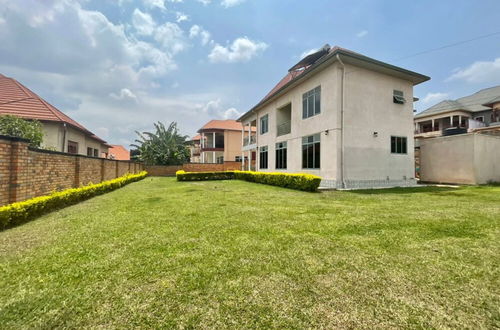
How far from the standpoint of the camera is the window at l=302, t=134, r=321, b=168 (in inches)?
484

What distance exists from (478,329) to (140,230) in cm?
476

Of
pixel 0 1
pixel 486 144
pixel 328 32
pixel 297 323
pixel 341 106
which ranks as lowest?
pixel 297 323

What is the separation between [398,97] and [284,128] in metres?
7.07

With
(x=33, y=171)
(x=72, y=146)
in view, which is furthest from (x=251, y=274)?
(x=72, y=146)

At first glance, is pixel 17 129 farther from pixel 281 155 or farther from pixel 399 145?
pixel 399 145

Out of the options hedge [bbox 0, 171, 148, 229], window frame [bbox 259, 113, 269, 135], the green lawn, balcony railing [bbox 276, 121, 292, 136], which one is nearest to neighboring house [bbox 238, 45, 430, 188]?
balcony railing [bbox 276, 121, 292, 136]

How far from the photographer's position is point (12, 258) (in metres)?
2.97

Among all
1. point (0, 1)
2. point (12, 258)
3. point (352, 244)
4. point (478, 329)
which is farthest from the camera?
point (0, 1)

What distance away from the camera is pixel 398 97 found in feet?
40.2

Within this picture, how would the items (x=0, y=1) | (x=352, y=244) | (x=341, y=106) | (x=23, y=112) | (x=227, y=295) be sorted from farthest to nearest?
(x=23, y=112), (x=341, y=106), (x=0, y=1), (x=352, y=244), (x=227, y=295)

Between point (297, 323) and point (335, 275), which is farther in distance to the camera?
point (335, 275)

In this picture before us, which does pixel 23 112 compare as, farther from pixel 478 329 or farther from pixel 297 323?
pixel 478 329

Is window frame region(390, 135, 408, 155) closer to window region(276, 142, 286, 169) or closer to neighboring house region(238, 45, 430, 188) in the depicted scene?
neighboring house region(238, 45, 430, 188)

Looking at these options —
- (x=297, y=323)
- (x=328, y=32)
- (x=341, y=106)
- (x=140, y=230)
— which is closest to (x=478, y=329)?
(x=297, y=323)
